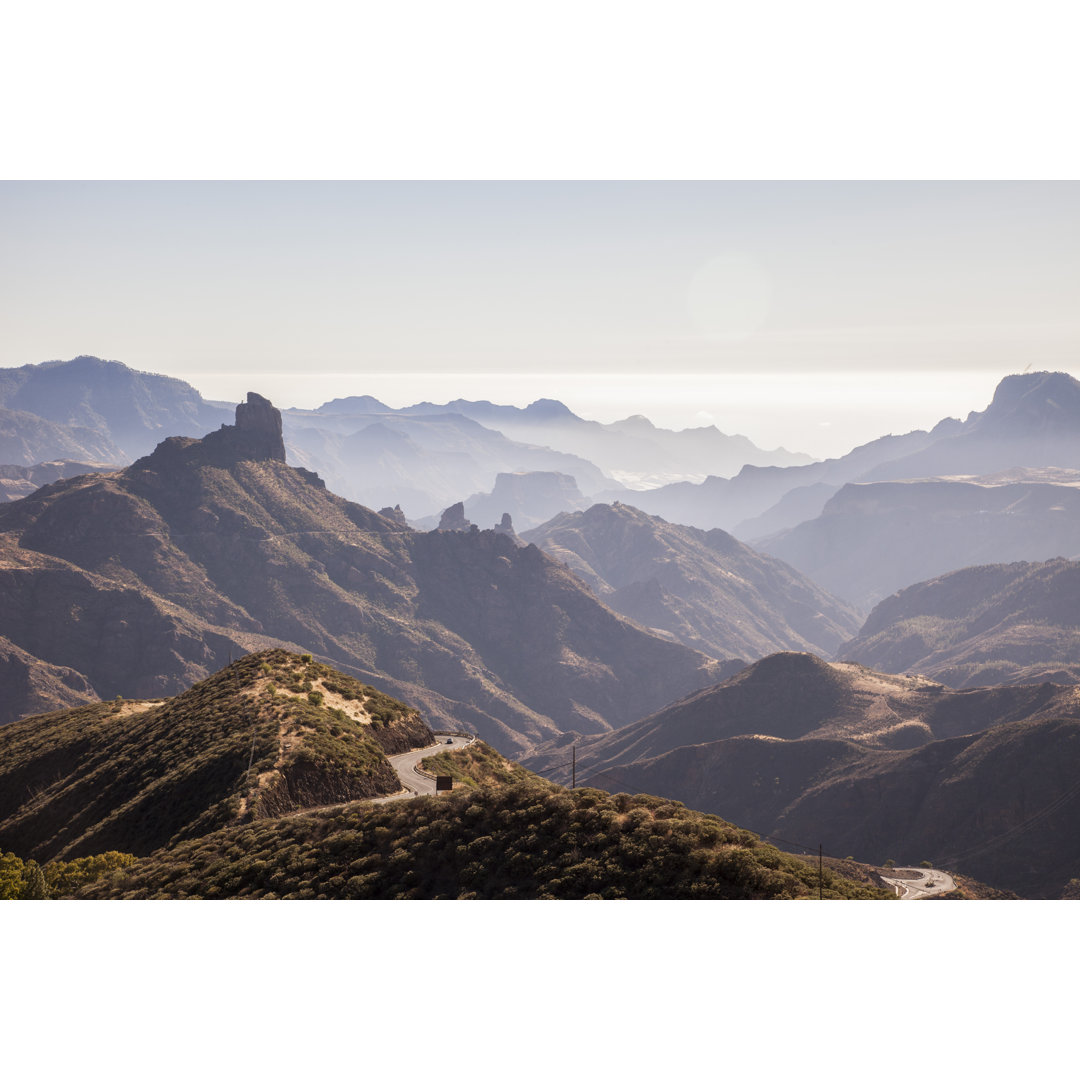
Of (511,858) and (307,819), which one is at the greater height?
(511,858)

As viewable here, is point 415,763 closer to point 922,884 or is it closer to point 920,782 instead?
point 922,884

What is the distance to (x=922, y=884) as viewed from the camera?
324 ft

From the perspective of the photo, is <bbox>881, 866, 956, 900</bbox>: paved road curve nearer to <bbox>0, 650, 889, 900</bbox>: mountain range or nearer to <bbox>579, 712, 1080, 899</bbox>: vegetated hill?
<bbox>579, 712, 1080, 899</bbox>: vegetated hill

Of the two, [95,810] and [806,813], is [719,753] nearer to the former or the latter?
[806,813]

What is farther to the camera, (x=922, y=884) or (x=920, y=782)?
(x=920, y=782)

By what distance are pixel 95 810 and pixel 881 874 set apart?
284ft

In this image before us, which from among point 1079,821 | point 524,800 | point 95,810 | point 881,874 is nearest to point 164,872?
point 524,800

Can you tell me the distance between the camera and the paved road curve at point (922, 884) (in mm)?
92812

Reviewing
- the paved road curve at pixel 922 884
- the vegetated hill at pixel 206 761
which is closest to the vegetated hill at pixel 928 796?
the paved road curve at pixel 922 884

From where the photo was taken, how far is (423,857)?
98.9ft

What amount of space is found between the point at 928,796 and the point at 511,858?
437 feet

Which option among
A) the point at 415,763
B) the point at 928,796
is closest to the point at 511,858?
the point at 415,763

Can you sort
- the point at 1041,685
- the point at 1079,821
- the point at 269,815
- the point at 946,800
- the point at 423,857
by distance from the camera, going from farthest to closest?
the point at 1041,685
the point at 946,800
the point at 1079,821
the point at 269,815
the point at 423,857

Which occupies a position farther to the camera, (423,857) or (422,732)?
(422,732)
